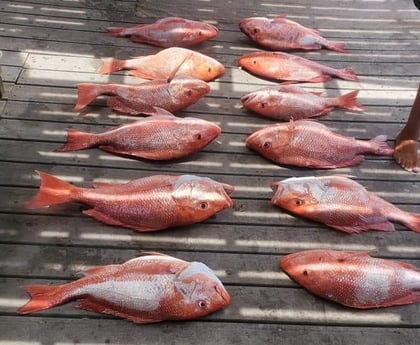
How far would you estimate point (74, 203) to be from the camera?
2.82 metres

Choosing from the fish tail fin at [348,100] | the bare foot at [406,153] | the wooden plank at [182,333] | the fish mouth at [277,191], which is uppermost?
the fish tail fin at [348,100]

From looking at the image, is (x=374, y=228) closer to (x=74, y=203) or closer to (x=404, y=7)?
(x=74, y=203)

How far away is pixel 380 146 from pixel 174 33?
6.26ft

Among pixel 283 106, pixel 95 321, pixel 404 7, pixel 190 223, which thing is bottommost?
pixel 95 321

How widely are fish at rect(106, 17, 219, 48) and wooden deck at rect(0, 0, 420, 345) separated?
112 millimetres

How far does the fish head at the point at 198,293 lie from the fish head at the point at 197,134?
3.35 ft

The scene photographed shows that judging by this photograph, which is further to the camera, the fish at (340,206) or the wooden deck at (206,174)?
the fish at (340,206)

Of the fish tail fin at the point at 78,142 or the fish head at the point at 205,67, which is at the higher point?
the fish head at the point at 205,67

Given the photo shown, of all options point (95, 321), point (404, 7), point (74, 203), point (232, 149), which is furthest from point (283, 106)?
point (404, 7)

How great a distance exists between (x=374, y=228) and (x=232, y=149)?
1.04 metres

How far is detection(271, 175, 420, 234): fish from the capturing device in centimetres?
279

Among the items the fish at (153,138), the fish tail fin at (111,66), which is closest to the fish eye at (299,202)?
the fish at (153,138)

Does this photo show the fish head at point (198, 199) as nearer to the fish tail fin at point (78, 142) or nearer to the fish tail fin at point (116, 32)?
the fish tail fin at point (78, 142)

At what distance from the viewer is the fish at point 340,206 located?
279cm
